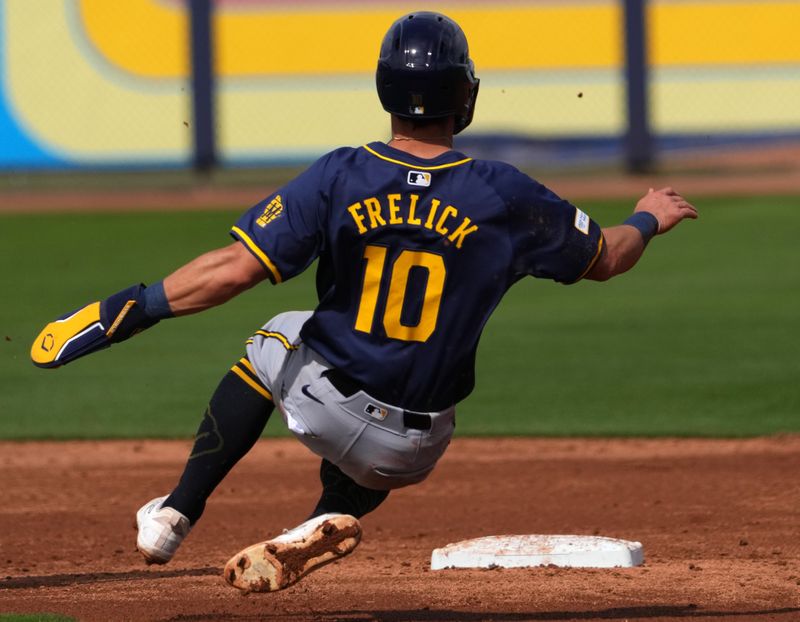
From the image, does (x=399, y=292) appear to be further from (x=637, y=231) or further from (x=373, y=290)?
(x=637, y=231)

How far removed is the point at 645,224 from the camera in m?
4.46

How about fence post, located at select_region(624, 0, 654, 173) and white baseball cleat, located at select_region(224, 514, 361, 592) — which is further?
fence post, located at select_region(624, 0, 654, 173)

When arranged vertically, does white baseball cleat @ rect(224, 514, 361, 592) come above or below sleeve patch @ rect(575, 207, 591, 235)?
below

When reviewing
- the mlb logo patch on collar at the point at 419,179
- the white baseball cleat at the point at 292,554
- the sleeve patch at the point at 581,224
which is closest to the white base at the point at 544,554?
the white baseball cleat at the point at 292,554

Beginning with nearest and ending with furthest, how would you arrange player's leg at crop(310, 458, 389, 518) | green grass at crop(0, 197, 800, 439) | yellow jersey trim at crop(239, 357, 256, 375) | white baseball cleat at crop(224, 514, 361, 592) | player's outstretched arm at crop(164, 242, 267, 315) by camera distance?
player's outstretched arm at crop(164, 242, 267, 315) < white baseball cleat at crop(224, 514, 361, 592) < yellow jersey trim at crop(239, 357, 256, 375) < player's leg at crop(310, 458, 389, 518) < green grass at crop(0, 197, 800, 439)

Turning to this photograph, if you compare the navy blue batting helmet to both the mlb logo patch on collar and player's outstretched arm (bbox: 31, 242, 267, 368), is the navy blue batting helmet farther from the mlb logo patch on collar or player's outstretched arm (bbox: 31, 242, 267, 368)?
player's outstretched arm (bbox: 31, 242, 267, 368)

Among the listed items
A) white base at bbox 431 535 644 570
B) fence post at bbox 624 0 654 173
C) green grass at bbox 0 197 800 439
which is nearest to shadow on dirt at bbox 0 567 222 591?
white base at bbox 431 535 644 570

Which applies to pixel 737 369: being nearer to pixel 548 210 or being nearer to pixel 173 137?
pixel 548 210

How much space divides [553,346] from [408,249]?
6.92 m

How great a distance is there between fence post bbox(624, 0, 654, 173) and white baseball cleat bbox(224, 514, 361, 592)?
49.8 ft

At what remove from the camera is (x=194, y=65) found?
65.9 ft

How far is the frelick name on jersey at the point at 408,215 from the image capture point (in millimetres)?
3998

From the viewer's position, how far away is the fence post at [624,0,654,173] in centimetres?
1891

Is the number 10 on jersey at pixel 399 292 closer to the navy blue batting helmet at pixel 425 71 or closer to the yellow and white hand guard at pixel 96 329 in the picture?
the navy blue batting helmet at pixel 425 71
